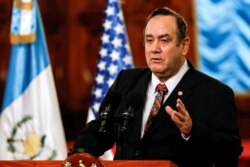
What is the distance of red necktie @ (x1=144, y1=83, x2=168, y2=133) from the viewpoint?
2.92 meters

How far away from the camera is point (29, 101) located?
4.98 metres

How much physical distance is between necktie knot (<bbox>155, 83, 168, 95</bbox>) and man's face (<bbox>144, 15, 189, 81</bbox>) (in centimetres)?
8

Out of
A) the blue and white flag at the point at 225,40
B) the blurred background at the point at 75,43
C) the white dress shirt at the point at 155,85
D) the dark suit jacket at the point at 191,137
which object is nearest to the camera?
the dark suit jacket at the point at 191,137

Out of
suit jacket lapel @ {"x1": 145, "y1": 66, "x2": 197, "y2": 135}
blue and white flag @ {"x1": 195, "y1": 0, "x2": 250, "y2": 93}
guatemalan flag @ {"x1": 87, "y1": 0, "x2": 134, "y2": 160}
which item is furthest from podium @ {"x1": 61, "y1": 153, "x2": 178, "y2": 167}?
blue and white flag @ {"x1": 195, "y1": 0, "x2": 250, "y2": 93}

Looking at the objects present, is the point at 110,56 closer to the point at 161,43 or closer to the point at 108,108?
the point at 161,43

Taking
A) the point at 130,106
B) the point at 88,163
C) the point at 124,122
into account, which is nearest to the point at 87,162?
the point at 88,163

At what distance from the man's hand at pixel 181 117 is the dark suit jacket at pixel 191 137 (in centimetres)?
9

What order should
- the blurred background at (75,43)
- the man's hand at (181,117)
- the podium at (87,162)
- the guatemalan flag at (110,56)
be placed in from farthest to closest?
1. the blurred background at (75,43)
2. the guatemalan flag at (110,56)
3. the man's hand at (181,117)
4. the podium at (87,162)

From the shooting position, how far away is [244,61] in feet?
19.0

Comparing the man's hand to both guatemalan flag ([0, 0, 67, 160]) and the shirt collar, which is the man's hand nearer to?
the shirt collar

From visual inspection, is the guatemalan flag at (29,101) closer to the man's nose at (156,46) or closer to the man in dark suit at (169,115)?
the man in dark suit at (169,115)

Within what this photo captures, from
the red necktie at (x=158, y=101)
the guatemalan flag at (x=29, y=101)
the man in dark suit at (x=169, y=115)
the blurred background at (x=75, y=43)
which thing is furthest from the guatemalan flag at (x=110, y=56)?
the red necktie at (x=158, y=101)

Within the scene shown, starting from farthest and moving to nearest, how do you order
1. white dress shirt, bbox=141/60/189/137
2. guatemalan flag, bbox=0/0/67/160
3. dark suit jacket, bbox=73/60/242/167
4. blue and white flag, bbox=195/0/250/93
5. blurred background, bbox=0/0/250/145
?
blurred background, bbox=0/0/250/145 → blue and white flag, bbox=195/0/250/93 → guatemalan flag, bbox=0/0/67/160 → white dress shirt, bbox=141/60/189/137 → dark suit jacket, bbox=73/60/242/167

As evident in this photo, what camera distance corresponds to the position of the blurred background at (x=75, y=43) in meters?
6.05
